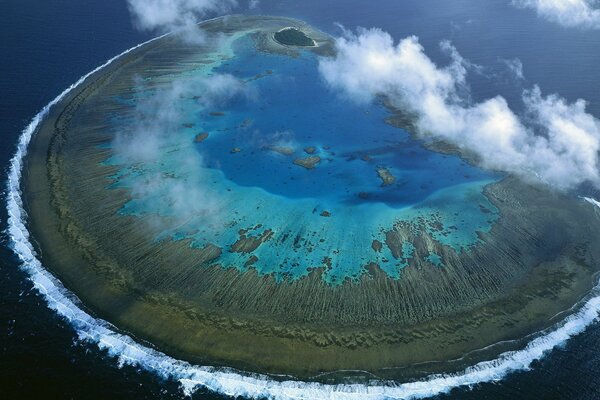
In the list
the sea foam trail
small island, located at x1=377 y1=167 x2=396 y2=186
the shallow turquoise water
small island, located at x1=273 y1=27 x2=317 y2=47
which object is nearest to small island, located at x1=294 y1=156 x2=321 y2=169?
the shallow turquoise water

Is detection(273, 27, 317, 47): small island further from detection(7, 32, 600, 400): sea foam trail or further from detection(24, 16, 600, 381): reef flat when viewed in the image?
detection(7, 32, 600, 400): sea foam trail

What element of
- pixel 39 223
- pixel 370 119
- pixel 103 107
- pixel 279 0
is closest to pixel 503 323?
pixel 370 119

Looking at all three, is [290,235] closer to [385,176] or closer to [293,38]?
[385,176]

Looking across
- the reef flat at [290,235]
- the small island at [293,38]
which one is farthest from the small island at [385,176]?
the small island at [293,38]

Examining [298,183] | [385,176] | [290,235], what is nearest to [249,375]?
[290,235]

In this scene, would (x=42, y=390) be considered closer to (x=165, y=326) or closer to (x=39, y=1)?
(x=165, y=326)

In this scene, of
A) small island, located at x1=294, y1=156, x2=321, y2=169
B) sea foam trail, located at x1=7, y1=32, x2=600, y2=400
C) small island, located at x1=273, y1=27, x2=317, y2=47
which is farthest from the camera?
small island, located at x1=273, y1=27, x2=317, y2=47
